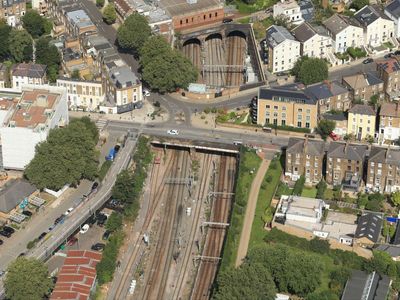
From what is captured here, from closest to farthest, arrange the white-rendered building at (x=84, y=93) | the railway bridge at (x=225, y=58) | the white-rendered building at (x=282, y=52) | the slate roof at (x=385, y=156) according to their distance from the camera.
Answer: the slate roof at (x=385, y=156), the white-rendered building at (x=84, y=93), the white-rendered building at (x=282, y=52), the railway bridge at (x=225, y=58)

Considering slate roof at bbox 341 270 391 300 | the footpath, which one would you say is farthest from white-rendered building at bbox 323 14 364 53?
slate roof at bbox 341 270 391 300

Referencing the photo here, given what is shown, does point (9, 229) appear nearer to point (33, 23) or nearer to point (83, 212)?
point (83, 212)

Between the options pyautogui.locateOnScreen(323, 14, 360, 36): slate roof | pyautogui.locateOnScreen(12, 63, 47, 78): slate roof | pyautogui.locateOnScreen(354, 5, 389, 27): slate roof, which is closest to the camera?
pyautogui.locateOnScreen(12, 63, 47, 78): slate roof

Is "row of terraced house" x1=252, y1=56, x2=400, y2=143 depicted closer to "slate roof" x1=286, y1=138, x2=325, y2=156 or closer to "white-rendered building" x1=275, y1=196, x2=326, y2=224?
"slate roof" x1=286, y1=138, x2=325, y2=156

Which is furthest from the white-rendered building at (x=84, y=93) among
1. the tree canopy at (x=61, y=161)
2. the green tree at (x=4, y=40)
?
the tree canopy at (x=61, y=161)

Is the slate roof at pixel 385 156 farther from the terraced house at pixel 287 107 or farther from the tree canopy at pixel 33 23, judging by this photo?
the tree canopy at pixel 33 23

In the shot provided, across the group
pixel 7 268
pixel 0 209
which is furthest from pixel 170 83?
pixel 7 268

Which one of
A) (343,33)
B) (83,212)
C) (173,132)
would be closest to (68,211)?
(83,212)
